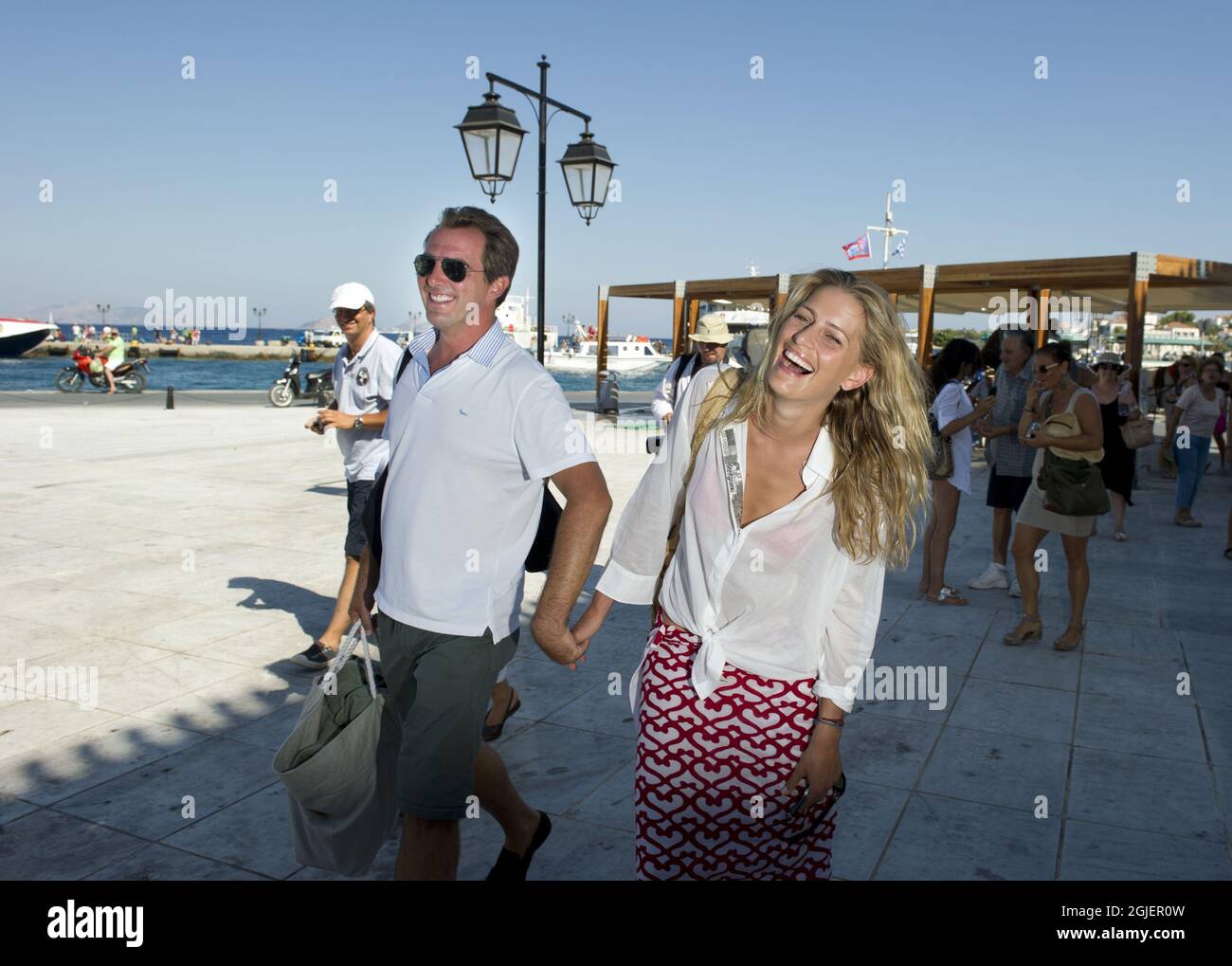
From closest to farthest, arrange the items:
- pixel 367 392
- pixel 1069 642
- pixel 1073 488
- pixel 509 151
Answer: pixel 367 392, pixel 1073 488, pixel 1069 642, pixel 509 151

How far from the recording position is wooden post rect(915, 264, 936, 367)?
16.7m

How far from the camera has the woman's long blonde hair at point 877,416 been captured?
2.14 meters

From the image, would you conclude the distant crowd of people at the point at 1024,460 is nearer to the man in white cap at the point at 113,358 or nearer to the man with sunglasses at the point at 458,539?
the man with sunglasses at the point at 458,539

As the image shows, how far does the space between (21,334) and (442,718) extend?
52.5m

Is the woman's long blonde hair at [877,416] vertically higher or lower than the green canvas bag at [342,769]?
higher

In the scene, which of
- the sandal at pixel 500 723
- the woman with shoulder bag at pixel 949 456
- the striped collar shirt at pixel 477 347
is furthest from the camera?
the woman with shoulder bag at pixel 949 456

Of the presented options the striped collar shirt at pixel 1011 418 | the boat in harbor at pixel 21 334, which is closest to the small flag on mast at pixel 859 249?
the striped collar shirt at pixel 1011 418

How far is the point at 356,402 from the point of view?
4.93 metres

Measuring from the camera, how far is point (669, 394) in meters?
8.77

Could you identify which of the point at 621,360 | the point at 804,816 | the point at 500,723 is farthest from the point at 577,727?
the point at 621,360

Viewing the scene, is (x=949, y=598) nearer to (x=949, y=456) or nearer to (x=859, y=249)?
(x=949, y=456)

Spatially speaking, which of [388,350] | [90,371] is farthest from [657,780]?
[90,371]

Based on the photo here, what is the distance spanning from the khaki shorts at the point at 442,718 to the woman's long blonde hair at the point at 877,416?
0.97m

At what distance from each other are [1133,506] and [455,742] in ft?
38.0
